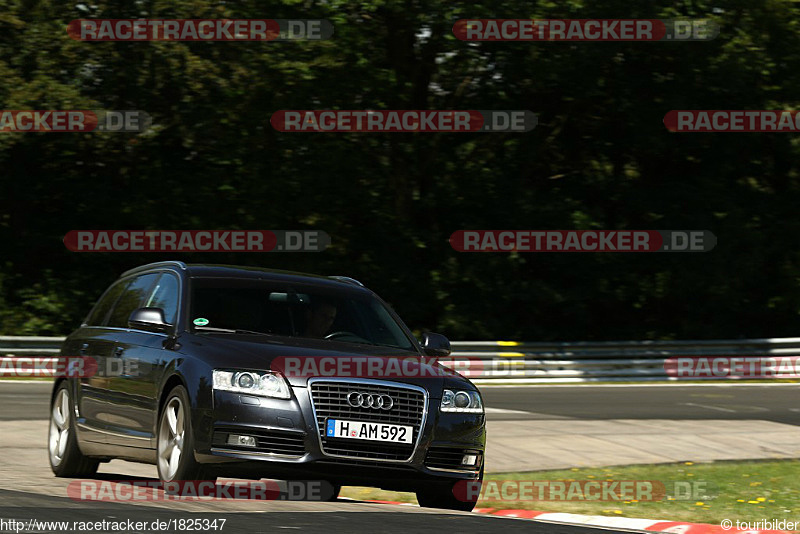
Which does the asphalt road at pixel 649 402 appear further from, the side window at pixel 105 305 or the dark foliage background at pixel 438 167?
the side window at pixel 105 305

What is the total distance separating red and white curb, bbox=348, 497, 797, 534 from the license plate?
147cm

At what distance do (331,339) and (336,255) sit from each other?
2071cm

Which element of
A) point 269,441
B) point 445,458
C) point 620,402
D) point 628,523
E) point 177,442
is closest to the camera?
point 269,441

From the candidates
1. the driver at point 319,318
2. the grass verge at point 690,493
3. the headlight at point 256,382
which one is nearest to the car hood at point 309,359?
the headlight at point 256,382

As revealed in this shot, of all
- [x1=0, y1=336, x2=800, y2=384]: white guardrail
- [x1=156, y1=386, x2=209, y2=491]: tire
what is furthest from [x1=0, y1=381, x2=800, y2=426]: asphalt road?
[x1=156, y1=386, x2=209, y2=491]: tire

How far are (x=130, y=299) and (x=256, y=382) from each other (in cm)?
253

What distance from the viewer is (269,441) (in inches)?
337

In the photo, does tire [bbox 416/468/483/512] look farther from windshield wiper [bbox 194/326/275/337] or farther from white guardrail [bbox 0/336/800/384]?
white guardrail [bbox 0/336/800/384]

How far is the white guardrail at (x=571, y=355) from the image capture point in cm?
2612

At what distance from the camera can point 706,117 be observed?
30656mm

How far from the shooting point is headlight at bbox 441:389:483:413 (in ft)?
29.8

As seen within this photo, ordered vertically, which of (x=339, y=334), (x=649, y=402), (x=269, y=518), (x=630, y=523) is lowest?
(x=649, y=402)

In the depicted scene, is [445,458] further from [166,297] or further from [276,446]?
[166,297]

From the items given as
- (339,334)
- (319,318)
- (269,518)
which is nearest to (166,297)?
(319,318)
